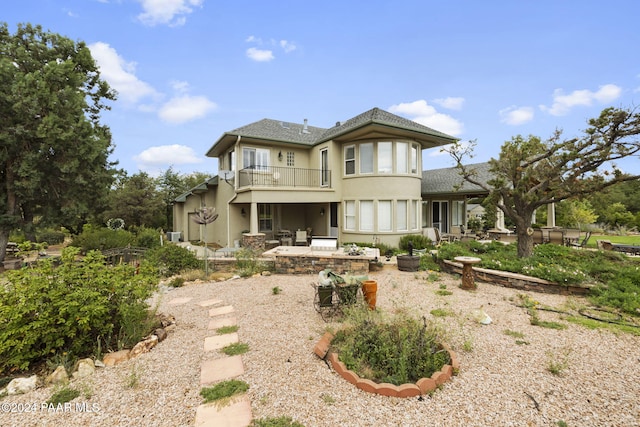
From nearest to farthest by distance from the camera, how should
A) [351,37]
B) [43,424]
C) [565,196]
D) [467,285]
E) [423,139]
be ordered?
[43,424] < [467,285] < [565,196] < [351,37] < [423,139]

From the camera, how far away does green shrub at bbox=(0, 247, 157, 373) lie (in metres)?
3.37

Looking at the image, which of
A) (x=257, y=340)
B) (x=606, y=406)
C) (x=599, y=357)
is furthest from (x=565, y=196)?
(x=257, y=340)

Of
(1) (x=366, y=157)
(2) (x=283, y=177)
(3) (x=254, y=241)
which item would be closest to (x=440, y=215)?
(1) (x=366, y=157)

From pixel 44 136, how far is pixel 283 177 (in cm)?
958

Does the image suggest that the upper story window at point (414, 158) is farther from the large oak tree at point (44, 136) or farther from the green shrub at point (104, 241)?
the large oak tree at point (44, 136)

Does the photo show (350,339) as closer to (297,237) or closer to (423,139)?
(297,237)

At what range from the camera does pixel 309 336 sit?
14.4ft

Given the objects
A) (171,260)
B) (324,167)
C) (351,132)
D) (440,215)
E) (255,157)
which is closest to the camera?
(171,260)

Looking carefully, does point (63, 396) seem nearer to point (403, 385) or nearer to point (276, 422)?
point (276, 422)

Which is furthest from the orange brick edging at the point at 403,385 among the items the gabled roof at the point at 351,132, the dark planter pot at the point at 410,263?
the gabled roof at the point at 351,132

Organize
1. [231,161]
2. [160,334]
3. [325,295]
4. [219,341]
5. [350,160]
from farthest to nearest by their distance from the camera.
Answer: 1. [231,161]
2. [350,160]
3. [325,295]
4. [160,334]
5. [219,341]

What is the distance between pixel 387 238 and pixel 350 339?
9415 mm

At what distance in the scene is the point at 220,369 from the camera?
11.6ft

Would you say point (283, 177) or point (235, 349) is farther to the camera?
point (283, 177)
